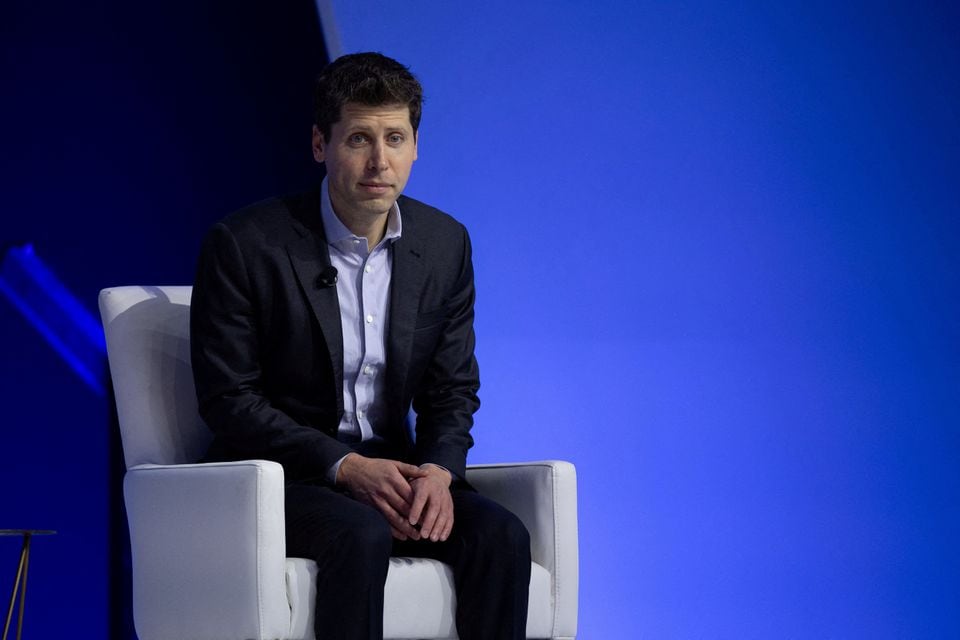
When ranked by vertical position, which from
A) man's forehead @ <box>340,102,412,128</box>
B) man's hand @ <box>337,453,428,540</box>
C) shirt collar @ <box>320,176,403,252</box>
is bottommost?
man's hand @ <box>337,453,428,540</box>

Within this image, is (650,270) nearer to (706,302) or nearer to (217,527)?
(706,302)

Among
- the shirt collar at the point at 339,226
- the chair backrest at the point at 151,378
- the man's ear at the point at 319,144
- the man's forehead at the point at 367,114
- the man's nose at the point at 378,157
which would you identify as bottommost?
the chair backrest at the point at 151,378

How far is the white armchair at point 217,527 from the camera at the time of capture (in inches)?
77.1

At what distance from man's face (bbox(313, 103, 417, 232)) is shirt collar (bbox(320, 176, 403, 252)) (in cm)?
6

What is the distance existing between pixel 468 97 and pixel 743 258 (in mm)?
876

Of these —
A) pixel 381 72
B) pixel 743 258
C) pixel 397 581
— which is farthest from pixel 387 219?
pixel 743 258

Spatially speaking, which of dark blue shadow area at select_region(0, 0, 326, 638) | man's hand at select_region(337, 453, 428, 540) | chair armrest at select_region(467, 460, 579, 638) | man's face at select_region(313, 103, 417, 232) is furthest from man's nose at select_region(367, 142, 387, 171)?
dark blue shadow area at select_region(0, 0, 326, 638)

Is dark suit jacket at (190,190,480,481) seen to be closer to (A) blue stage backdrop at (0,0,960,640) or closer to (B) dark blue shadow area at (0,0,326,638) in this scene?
(A) blue stage backdrop at (0,0,960,640)

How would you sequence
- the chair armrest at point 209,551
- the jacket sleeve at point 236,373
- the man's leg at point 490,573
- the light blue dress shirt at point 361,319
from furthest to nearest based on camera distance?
1. the light blue dress shirt at point 361,319
2. the jacket sleeve at point 236,373
3. the man's leg at point 490,573
4. the chair armrest at point 209,551

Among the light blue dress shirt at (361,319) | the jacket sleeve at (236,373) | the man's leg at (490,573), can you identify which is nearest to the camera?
the man's leg at (490,573)

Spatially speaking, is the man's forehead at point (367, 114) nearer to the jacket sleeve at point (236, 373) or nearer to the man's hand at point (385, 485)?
the jacket sleeve at point (236, 373)

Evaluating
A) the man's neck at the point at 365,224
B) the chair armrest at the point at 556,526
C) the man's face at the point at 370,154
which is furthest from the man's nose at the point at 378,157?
the chair armrest at the point at 556,526

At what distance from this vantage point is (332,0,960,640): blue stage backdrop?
10.8ft

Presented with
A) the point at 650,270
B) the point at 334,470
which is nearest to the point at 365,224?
the point at 334,470
